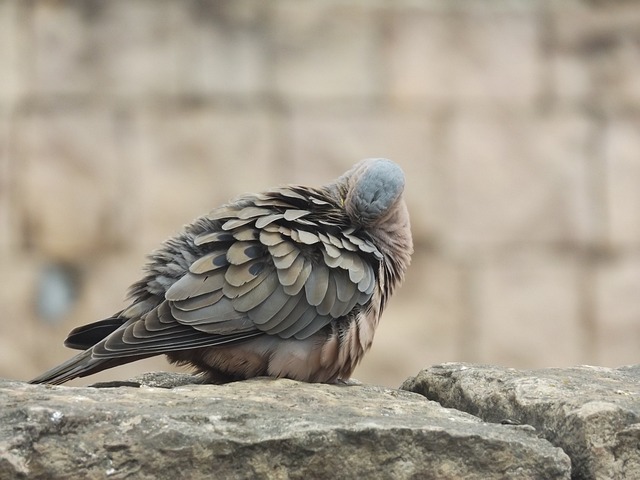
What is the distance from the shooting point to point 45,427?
263cm

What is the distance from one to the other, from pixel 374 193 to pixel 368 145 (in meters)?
3.30

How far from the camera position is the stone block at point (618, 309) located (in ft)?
23.6

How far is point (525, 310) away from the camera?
282 inches

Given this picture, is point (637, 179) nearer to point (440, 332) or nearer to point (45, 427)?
point (440, 332)

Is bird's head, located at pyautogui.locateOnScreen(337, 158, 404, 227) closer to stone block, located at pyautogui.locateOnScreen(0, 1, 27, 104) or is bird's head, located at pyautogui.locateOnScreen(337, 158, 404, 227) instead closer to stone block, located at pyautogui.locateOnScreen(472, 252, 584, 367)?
stone block, located at pyautogui.locateOnScreen(472, 252, 584, 367)

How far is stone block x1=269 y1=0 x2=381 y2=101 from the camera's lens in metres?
6.98

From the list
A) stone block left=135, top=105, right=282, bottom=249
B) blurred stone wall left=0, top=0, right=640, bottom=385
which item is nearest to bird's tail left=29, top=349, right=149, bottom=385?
blurred stone wall left=0, top=0, right=640, bottom=385

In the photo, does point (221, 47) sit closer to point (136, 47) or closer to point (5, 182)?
point (136, 47)

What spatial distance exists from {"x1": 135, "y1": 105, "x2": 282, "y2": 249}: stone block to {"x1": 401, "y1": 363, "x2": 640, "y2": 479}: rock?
3438mm

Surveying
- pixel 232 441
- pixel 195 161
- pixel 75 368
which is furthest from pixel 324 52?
pixel 232 441

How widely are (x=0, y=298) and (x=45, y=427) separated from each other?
4520 mm

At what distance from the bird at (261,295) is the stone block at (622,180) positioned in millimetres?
3689

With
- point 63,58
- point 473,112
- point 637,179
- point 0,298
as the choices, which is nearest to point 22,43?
point 63,58

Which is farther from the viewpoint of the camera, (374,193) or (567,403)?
(374,193)
